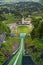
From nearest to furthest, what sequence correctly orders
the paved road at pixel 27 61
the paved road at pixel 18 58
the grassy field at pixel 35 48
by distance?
1. the paved road at pixel 18 58
2. the paved road at pixel 27 61
3. the grassy field at pixel 35 48

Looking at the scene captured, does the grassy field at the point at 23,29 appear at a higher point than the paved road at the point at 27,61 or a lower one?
higher

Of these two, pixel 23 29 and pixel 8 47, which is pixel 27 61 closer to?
pixel 8 47

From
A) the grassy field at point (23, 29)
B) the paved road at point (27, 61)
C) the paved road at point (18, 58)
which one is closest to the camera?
→ the paved road at point (18, 58)

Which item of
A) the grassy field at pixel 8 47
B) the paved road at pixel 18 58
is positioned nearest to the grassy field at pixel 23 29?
the grassy field at pixel 8 47

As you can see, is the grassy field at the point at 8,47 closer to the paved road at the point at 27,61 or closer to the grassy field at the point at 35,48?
the grassy field at the point at 35,48

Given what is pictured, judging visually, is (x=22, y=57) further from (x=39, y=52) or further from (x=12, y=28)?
(x=12, y=28)

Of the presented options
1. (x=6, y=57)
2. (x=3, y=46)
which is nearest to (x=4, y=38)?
(x=3, y=46)

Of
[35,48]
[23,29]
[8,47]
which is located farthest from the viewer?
[23,29]

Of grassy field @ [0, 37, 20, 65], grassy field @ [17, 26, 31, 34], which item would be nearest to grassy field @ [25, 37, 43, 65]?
grassy field @ [0, 37, 20, 65]

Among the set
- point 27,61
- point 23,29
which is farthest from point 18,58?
point 23,29

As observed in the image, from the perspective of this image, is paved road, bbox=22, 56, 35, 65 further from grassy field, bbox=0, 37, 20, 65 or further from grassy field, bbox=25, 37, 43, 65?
grassy field, bbox=0, 37, 20, 65

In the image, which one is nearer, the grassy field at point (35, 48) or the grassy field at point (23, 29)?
the grassy field at point (35, 48)

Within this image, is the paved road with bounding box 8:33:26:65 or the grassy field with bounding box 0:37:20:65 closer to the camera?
the paved road with bounding box 8:33:26:65
